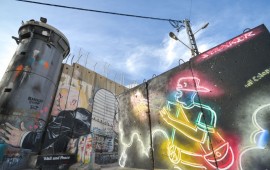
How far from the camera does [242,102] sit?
4.18 metres

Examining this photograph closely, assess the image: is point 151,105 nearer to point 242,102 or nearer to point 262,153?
point 242,102

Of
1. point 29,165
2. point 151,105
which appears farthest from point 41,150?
point 151,105

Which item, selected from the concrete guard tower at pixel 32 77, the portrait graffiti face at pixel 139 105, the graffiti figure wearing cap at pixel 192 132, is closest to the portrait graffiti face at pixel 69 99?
the concrete guard tower at pixel 32 77

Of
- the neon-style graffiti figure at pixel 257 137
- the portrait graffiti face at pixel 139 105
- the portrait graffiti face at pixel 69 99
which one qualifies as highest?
the portrait graffiti face at pixel 69 99

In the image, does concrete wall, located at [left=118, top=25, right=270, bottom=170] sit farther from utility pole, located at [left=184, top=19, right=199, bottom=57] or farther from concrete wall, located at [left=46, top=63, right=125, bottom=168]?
concrete wall, located at [left=46, top=63, right=125, bottom=168]

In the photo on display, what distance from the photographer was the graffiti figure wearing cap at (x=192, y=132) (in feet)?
14.1

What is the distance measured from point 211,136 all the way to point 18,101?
1601 cm

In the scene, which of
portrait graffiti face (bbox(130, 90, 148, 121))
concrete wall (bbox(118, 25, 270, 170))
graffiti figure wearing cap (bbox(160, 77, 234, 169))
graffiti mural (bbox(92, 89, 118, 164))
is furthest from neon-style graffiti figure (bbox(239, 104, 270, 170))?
graffiti mural (bbox(92, 89, 118, 164))

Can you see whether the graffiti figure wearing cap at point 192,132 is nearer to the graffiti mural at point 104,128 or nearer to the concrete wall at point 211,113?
the concrete wall at point 211,113

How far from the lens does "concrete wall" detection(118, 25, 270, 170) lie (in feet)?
12.8

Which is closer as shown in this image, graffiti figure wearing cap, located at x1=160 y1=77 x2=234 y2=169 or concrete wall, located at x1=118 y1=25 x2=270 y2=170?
concrete wall, located at x1=118 y1=25 x2=270 y2=170

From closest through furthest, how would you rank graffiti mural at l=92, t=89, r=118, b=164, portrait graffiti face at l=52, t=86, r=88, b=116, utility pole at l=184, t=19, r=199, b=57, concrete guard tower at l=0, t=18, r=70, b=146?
utility pole at l=184, t=19, r=199, b=57
concrete guard tower at l=0, t=18, r=70, b=146
portrait graffiti face at l=52, t=86, r=88, b=116
graffiti mural at l=92, t=89, r=118, b=164

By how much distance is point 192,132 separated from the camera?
5020 mm

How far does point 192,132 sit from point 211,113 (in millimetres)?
860
